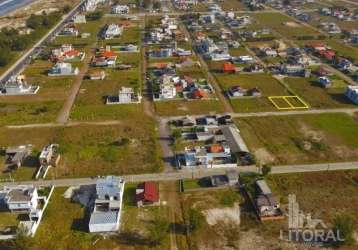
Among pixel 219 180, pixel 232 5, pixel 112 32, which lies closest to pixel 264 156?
pixel 219 180

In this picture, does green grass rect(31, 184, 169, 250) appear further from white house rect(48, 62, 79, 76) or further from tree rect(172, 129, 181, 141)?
white house rect(48, 62, 79, 76)

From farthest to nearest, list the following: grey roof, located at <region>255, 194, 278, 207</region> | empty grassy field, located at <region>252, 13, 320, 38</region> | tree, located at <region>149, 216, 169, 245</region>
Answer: empty grassy field, located at <region>252, 13, 320, 38</region> → grey roof, located at <region>255, 194, 278, 207</region> → tree, located at <region>149, 216, 169, 245</region>

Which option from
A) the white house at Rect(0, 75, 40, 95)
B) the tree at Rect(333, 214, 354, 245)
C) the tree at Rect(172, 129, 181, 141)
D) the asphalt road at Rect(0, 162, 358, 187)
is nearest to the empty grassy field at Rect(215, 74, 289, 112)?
the tree at Rect(172, 129, 181, 141)

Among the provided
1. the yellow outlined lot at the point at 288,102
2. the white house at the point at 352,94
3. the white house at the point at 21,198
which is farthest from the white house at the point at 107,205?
the white house at the point at 352,94

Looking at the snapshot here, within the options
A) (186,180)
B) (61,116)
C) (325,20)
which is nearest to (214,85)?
(61,116)

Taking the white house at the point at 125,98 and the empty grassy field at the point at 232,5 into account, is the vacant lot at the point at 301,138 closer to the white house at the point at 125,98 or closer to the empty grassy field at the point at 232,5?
the white house at the point at 125,98

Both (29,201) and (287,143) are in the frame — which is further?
(287,143)

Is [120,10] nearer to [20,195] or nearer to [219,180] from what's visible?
[219,180]

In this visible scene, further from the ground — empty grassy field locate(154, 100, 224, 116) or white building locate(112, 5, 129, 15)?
white building locate(112, 5, 129, 15)

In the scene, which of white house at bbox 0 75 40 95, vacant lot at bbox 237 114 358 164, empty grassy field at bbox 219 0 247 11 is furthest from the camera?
empty grassy field at bbox 219 0 247 11

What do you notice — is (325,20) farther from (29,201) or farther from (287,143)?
(29,201)
